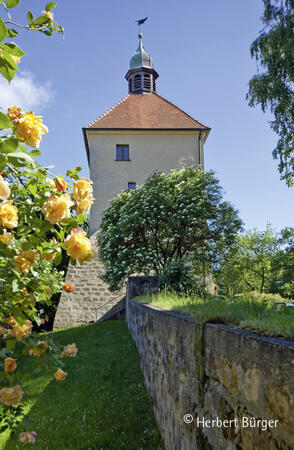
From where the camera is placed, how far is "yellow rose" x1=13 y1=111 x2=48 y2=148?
1.68 m

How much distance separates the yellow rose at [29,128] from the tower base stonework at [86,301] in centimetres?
1423

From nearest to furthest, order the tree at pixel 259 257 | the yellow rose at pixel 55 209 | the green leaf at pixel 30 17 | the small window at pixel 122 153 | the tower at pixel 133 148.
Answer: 1. the yellow rose at pixel 55 209
2. the green leaf at pixel 30 17
3. the tower at pixel 133 148
4. the small window at pixel 122 153
5. the tree at pixel 259 257

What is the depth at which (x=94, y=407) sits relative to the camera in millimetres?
4996

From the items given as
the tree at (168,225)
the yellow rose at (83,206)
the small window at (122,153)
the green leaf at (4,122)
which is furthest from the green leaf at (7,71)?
the small window at (122,153)

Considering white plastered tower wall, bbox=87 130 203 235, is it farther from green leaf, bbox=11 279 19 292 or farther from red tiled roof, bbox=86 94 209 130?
green leaf, bbox=11 279 19 292

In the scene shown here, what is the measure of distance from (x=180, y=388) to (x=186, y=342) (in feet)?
1.61

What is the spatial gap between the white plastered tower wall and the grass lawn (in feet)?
39.9

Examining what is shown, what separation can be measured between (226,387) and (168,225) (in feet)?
34.2

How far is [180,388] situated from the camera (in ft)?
9.34

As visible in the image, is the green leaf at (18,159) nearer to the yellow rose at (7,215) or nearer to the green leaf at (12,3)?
the yellow rose at (7,215)

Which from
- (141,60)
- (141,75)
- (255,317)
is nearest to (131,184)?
(141,75)

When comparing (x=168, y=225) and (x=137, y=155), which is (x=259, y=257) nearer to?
(x=137, y=155)

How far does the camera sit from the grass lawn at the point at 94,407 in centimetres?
396

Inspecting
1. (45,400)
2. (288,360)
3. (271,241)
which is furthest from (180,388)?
(271,241)
